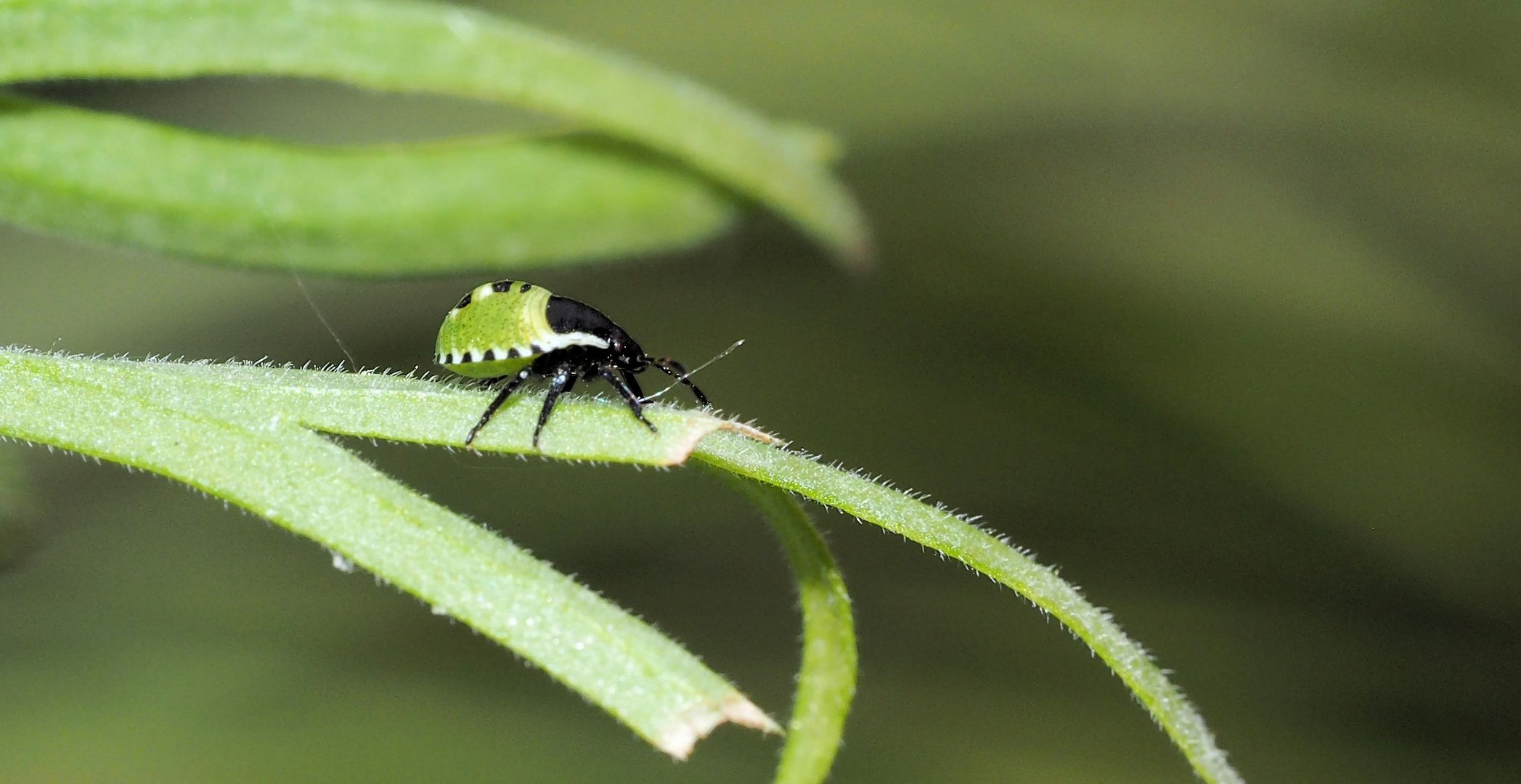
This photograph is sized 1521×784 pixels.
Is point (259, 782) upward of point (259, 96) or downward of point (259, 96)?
downward

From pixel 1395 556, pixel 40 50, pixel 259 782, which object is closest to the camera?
pixel 40 50

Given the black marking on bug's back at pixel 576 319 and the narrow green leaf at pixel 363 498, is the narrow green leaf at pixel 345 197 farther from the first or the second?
the narrow green leaf at pixel 363 498

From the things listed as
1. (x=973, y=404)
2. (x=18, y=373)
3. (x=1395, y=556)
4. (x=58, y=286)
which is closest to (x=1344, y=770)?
(x=1395, y=556)

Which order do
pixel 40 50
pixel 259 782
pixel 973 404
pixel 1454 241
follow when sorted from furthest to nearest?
pixel 1454 241 → pixel 973 404 → pixel 259 782 → pixel 40 50

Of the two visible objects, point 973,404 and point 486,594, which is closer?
point 486,594

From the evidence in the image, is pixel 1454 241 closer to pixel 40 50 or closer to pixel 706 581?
pixel 706 581

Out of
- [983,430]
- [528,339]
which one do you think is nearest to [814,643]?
[528,339]

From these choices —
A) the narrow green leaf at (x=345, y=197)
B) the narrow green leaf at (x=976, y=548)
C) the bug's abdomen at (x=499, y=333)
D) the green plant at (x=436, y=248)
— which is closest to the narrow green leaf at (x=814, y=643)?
the green plant at (x=436, y=248)
